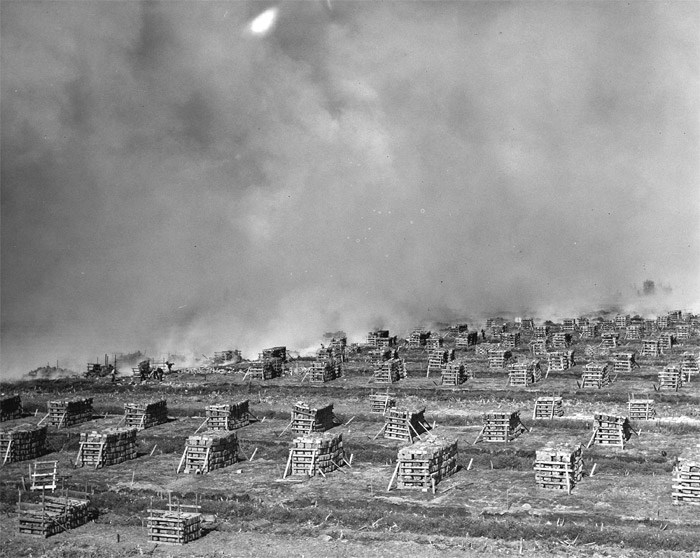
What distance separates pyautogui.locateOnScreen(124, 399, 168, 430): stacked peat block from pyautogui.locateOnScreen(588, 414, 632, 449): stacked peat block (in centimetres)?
2212

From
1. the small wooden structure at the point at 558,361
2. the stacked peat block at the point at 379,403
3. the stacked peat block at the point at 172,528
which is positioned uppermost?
Result: the small wooden structure at the point at 558,361

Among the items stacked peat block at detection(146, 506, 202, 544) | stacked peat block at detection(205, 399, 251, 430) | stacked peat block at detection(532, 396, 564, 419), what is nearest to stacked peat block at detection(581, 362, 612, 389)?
stacked peat block at detection(532, 396, 564, 419)

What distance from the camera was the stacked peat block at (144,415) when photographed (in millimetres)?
41344

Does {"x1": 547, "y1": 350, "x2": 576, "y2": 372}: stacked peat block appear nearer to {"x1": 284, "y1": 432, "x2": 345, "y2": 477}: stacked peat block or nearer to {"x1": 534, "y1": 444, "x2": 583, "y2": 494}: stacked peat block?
{"x1": 534, "y1": 444, "x2": 583, "y2": 494}: stacked peat block

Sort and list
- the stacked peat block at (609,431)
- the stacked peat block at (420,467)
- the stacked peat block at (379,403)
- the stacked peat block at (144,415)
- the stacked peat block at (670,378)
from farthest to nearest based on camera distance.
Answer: the stacked peat block at (670,378) → the stacked peat block at (379,403) → the stacked peat block at (144,415) → the stacked peat block at (609,431) → the stacked peat block at (420,467)

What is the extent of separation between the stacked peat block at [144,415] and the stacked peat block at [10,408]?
27.2 feet

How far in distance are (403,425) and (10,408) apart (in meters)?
24.0

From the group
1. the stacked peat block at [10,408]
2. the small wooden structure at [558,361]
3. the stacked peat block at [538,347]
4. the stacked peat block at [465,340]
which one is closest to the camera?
the stacked peat block at [10,408]

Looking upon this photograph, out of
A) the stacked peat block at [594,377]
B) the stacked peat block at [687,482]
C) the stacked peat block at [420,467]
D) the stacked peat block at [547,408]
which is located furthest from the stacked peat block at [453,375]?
the stacked peat block at [687,482]

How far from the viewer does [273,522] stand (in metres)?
25.2

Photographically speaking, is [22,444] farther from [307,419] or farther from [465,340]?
[465,340]

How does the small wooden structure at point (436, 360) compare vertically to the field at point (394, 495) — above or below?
above

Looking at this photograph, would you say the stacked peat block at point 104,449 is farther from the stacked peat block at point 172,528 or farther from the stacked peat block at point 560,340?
the stacked peat block at point 560,340

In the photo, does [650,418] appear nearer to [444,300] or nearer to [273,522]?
[273,522]
